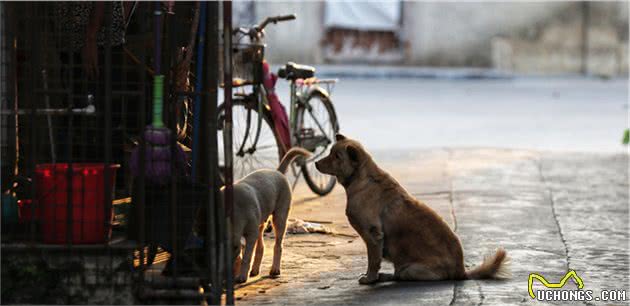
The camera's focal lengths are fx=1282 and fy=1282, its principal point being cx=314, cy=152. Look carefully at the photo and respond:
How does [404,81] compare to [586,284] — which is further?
[404,81]

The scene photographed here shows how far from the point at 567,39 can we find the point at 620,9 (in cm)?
158

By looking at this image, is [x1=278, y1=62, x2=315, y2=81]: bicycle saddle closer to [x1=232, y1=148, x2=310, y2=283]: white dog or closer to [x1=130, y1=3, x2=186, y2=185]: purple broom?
[x1=232, y1=148, x2=310, y2=283]: white dog

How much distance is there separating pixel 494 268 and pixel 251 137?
333 centimetres

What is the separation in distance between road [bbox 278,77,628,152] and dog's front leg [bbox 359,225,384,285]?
6322 mm

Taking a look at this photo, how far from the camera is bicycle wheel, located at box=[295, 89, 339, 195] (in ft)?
32.1

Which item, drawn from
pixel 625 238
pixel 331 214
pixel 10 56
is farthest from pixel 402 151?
pixel 10 56

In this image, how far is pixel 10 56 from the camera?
19.8ft

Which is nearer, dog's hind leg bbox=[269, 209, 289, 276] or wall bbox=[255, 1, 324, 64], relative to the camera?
dog's hind leg bbox=[269, 209, 289, 276]

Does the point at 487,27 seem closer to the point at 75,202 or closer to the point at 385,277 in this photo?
the point at 385,277

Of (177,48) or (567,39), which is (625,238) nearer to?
(177,48)

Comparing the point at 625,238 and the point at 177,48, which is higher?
the point at 177,48

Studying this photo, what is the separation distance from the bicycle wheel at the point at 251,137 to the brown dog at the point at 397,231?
2.12m

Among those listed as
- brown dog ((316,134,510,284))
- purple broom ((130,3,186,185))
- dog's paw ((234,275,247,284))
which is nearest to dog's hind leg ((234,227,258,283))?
dog's paw ((234,275,247,284))

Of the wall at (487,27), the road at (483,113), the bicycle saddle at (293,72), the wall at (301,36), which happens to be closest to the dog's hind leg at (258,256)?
the bicycle saddle at (293,72)
